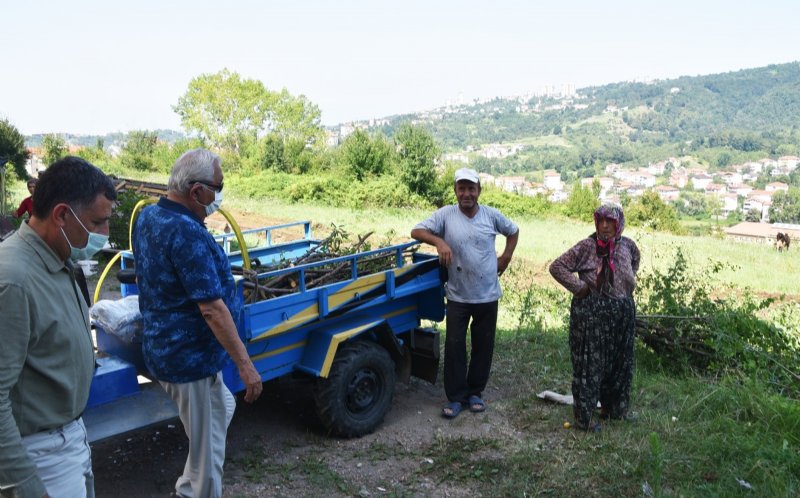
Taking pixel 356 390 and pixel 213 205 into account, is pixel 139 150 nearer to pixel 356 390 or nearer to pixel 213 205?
pixel 356 390

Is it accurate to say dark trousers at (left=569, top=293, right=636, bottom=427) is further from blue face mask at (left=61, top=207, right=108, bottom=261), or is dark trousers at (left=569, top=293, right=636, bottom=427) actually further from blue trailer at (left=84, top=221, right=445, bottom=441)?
blue face mask at (left=61, top=207, right=108, bottom=261)

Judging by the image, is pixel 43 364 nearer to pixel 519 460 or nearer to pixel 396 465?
pixel 396 465

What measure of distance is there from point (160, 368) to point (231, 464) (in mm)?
1547

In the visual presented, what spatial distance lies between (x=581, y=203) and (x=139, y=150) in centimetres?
3514

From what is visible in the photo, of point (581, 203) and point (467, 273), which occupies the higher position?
point (467, 273)

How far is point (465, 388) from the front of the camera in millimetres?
5520

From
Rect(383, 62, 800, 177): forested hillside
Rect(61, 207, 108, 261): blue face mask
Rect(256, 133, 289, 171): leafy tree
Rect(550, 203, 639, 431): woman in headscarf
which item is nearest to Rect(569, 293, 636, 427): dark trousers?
Rect(550, 203, 639, 431): woman in headscarf

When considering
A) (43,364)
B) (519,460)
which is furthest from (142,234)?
(519,460)

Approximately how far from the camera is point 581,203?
4500 centimetres

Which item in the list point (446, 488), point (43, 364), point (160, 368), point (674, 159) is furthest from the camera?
point (674, 159)

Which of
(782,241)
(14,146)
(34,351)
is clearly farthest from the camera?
(14,146)

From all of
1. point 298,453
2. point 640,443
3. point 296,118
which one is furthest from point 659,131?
point 298,453

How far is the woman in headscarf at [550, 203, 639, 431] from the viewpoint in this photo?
4.85 metres

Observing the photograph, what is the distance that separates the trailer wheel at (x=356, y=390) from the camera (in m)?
4.72
